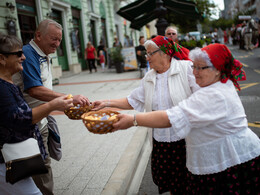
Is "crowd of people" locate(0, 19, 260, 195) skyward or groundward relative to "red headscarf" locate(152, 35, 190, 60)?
groundward

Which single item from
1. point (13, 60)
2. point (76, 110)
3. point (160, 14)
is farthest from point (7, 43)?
point (160, 14)

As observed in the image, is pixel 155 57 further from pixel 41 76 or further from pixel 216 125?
pixel 41 76

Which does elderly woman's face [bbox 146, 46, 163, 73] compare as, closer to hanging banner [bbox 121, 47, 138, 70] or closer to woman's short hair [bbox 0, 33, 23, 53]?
woman's short hair [bbox 0, 33, 23, 53]

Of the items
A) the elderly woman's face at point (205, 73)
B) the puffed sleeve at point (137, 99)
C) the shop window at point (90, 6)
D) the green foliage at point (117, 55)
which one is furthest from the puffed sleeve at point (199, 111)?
the shop window at point (90, 6)

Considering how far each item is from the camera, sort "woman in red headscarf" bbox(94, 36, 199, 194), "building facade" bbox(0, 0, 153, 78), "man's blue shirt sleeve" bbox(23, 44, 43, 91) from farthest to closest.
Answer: "building facade" bbox(0, 0, 153, 78) < "woman in red headscarf" bbox(94, 36, 199, 194) < "man's blue shirt sleeve" bbox(23, 44, 43, 91)

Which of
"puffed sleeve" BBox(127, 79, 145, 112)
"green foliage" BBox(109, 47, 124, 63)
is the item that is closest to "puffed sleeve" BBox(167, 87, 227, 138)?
"puffed sleeve" BBox(127, 79, 145, 112)

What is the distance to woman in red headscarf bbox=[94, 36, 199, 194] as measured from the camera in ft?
8.57

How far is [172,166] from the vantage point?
272 cm

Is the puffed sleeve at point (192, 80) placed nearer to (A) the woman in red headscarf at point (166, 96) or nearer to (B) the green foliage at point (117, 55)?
(A) the woman in red headscarf at point (166, 96)

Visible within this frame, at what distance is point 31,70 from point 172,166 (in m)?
1.68

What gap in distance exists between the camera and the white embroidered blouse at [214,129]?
5.95 feet

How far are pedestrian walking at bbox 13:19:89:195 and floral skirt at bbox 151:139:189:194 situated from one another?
3.03 feet

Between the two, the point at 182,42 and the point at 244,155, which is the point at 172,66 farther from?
the point at 182,42

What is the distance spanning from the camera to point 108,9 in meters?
26.1
